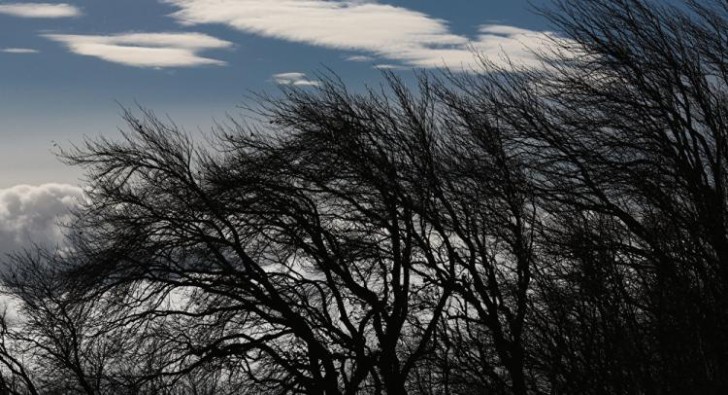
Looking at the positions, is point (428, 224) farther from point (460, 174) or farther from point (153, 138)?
point (153, 138)

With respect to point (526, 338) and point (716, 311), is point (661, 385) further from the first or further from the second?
point (526, 338)

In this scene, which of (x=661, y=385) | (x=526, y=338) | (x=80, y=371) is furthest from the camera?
(x=80, y=371)

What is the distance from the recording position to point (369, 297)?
47.6 ft

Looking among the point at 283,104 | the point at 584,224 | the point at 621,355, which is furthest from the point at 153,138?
the point at 621,355

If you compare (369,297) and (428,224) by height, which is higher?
(428,224)

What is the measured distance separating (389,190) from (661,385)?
17.9 ft

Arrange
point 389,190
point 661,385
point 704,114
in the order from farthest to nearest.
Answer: point 389,190 → point 704,114 → point 661,385

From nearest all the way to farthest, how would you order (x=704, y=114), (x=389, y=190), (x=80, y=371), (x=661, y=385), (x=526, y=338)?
(x=661, y=385), (x=704, y=114), (x=389, y=190), (x=526, y=338), (x=80, y=371)

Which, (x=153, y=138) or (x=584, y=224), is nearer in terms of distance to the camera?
(x=584, y=224)

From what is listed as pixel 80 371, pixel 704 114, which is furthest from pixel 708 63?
pixel 80 371

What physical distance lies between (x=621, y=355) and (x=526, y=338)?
16.3 ft

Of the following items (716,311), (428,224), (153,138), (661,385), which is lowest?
(661,385)

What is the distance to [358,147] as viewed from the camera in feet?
46.1

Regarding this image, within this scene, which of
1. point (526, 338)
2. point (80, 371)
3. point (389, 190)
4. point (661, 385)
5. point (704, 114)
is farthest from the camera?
point (80, 371)
